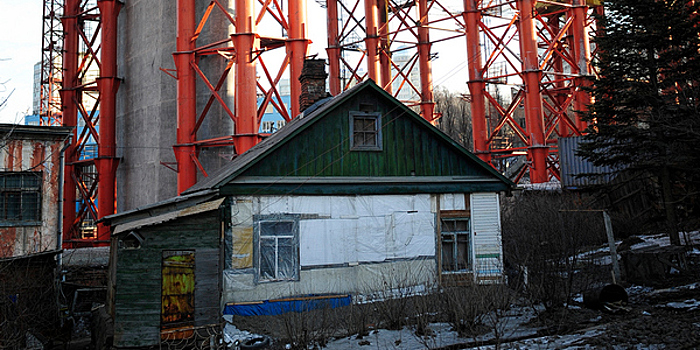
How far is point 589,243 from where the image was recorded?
66.0ft

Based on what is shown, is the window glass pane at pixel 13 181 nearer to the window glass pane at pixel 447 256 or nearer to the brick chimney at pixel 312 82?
the brick chimney at pixel 312 82

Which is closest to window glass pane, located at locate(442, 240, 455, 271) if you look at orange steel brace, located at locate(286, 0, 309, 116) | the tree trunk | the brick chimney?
the brick chimney

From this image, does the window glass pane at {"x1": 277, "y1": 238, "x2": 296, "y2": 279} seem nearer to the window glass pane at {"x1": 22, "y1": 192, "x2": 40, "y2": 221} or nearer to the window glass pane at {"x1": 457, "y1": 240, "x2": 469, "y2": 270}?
the window glass pane at {"x1": 457, "y1": 240, "x2": 469, "y2": 270}

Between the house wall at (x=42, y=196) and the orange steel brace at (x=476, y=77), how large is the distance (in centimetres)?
1722

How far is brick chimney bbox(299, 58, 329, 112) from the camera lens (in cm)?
1623

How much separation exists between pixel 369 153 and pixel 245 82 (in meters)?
6.93

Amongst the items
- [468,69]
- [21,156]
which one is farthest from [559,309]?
[468,69]

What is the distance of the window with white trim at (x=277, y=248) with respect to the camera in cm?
1215

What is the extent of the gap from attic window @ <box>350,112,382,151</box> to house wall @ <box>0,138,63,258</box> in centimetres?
784

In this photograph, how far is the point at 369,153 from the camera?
13672mm

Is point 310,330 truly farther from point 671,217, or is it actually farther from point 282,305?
point 671,217

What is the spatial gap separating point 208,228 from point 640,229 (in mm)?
16143

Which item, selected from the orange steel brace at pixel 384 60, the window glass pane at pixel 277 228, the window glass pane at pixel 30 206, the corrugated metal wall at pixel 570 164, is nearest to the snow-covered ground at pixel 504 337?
the window glass pane at pixel 277 228

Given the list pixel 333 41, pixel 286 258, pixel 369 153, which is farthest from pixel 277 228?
pixel 333 41
